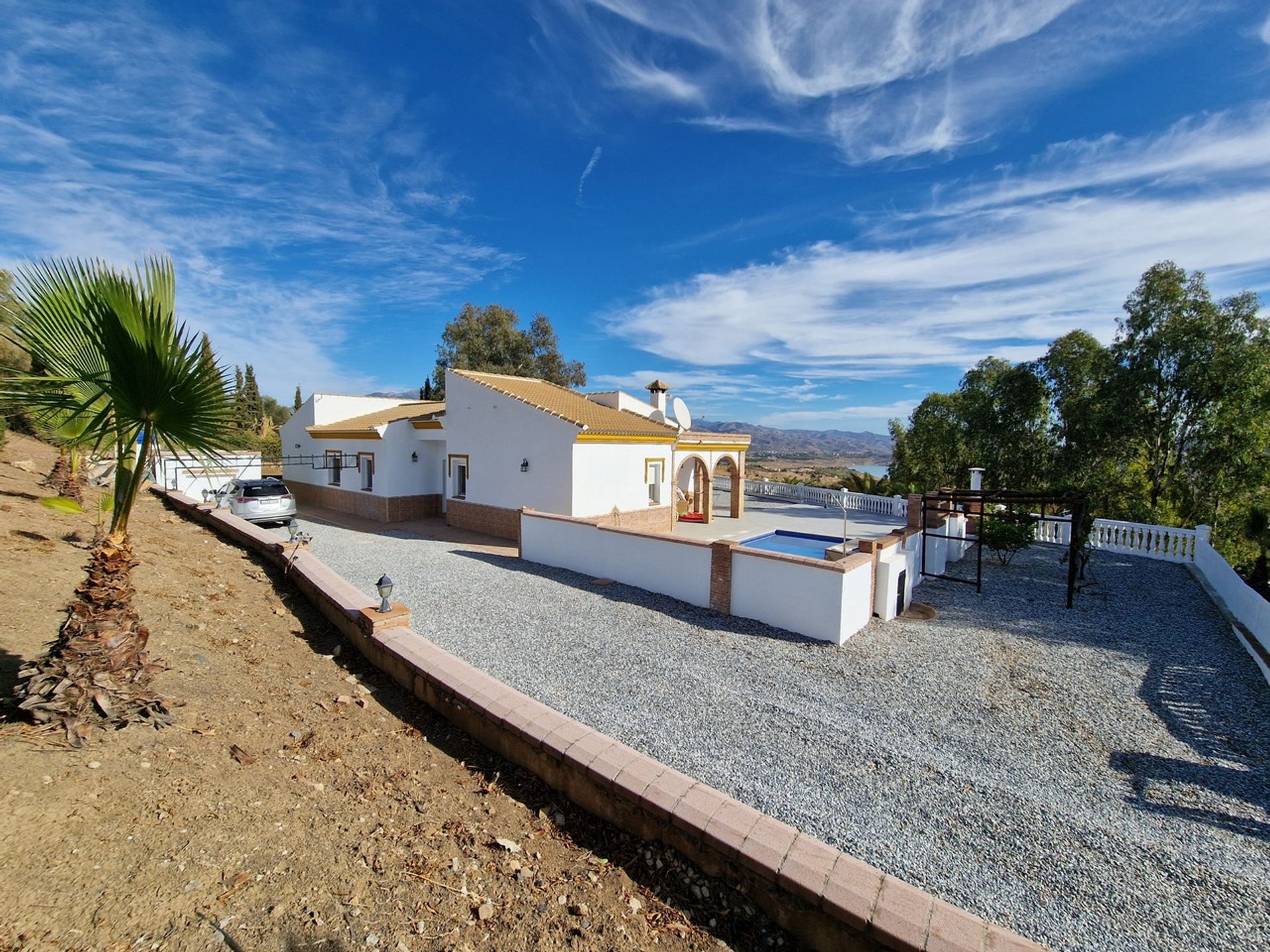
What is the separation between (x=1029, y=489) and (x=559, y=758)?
26.8 metres

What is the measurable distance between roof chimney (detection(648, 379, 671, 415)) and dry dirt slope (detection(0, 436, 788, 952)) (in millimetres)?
20257

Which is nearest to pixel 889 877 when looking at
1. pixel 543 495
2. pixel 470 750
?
pixel 470 750

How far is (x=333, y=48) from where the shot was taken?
1153 centimetres

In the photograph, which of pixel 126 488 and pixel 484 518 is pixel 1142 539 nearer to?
pixel 484 518

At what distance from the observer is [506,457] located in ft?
56.6

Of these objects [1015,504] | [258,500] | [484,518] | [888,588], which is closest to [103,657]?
[888,588]

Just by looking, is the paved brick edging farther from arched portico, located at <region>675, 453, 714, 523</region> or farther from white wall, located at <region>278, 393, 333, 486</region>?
white wall, located at <region>278, 393, 333, 486</region>

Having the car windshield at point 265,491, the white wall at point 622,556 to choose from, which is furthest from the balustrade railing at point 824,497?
the car windshield at point 265,491

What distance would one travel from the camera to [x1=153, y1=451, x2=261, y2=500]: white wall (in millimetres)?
4090

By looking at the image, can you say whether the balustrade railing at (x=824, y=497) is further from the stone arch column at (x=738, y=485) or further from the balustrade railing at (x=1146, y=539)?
the balustrade railing at (x=1146, y=539)

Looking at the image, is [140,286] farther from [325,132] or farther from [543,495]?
[325,132]

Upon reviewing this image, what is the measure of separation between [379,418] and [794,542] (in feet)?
58.7

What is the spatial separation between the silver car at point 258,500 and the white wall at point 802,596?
1525cm

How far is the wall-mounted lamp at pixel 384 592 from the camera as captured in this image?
6.36 metres
